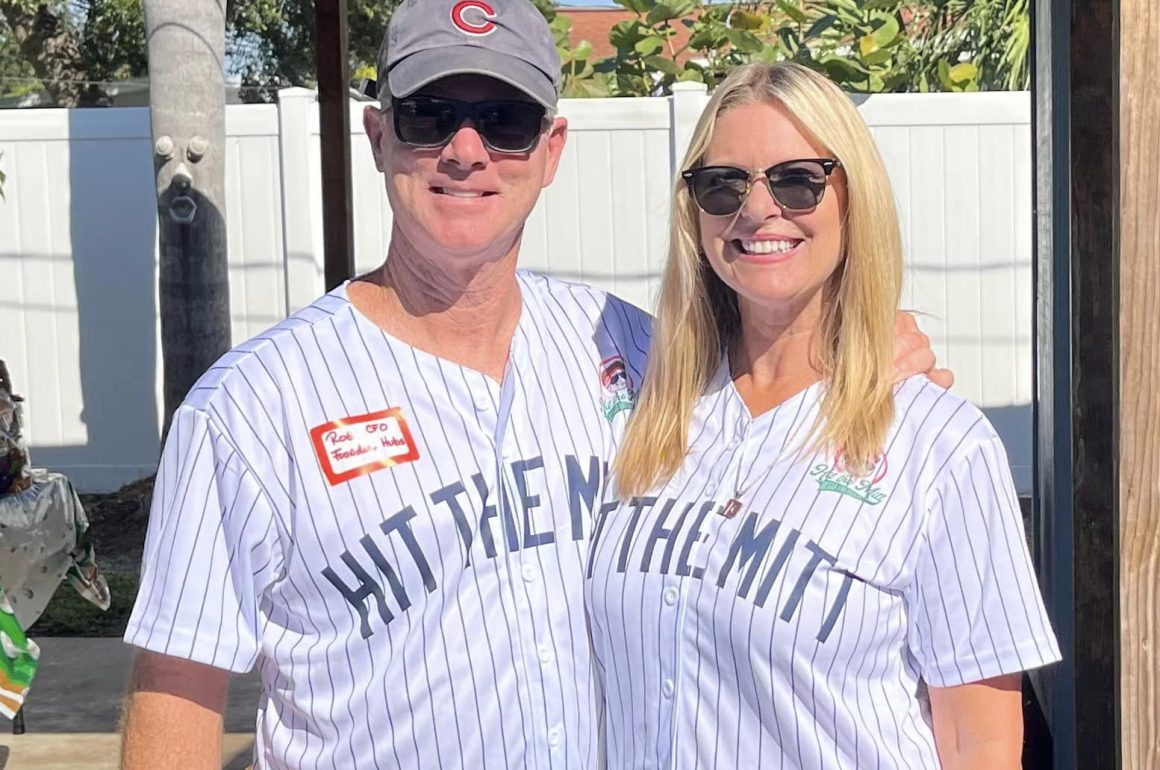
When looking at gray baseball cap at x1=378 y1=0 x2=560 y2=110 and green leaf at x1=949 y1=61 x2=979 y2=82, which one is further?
green leaf at x1=949 y1=61 x2=979 y2=82

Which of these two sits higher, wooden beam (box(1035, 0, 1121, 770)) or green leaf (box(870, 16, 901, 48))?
A: green leaf (box(870, 16, 901, 48))

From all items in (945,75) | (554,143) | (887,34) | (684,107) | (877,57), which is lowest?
(554,143)

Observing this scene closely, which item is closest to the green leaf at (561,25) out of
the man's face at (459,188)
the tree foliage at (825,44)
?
the tree foliage at (825,44)

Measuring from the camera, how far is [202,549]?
1.80m

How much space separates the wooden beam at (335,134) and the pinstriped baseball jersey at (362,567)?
128 centimetres

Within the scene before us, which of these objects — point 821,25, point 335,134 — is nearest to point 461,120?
point 335,134

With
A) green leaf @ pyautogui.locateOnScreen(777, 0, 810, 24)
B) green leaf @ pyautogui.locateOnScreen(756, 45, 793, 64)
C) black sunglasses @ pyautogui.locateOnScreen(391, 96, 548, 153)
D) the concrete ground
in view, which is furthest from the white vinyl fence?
black sunglasses @ pyautogui.locateOnScreen(391, 96, 548, 153)

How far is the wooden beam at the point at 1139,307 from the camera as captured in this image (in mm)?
2246

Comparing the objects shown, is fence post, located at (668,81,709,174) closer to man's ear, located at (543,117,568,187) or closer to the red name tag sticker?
man's ear, located at (543,117,568,187)

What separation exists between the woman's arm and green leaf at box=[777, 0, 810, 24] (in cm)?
743

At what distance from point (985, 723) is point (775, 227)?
0.70 meters

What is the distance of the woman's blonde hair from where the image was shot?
1.90m

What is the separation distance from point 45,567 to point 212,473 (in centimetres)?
348

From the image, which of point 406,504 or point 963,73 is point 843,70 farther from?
point 406,504
